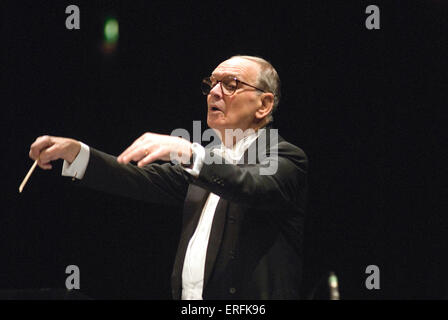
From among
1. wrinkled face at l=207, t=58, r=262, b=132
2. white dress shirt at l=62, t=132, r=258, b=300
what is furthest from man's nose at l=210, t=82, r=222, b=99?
white dress shirt at l=62, t=132, r=258, b=300

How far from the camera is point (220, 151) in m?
2.14

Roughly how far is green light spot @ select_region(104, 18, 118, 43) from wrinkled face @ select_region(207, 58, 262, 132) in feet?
3.33

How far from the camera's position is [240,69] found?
83.3 inches

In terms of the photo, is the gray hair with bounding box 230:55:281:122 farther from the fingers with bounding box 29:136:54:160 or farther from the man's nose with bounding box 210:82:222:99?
the fingers with bounding box 29:136:54:160

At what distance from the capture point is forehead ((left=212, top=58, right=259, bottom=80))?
6.91 ft

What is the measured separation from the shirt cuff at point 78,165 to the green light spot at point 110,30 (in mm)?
1212

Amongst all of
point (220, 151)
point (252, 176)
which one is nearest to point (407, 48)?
point (220, 151)

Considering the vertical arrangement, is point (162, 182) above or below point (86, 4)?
below

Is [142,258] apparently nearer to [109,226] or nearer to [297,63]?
[109,226]

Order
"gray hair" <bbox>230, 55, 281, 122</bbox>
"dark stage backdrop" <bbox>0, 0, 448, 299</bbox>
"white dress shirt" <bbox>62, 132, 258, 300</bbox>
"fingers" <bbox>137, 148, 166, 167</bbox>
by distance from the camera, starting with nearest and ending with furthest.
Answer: "fingers" <bbox>137, 148, 166, 167</bbox>, "white dress shirt" <bbox>62, 132, 258, 300</bbox>, "gray hair" <bbox>230, 55, 281, 122</bbox>, "dark stage backdrop" <bbox>0, 0, 448, 299</bbox>

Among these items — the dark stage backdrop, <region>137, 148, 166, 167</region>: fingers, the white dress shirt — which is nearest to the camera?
<region>137, 148, 166, 167</region>: fingers

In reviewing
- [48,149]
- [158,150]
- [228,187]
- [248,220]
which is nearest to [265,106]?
[248,220]

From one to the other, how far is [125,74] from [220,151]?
106 centimetres

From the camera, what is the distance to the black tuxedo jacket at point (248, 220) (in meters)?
1.66
